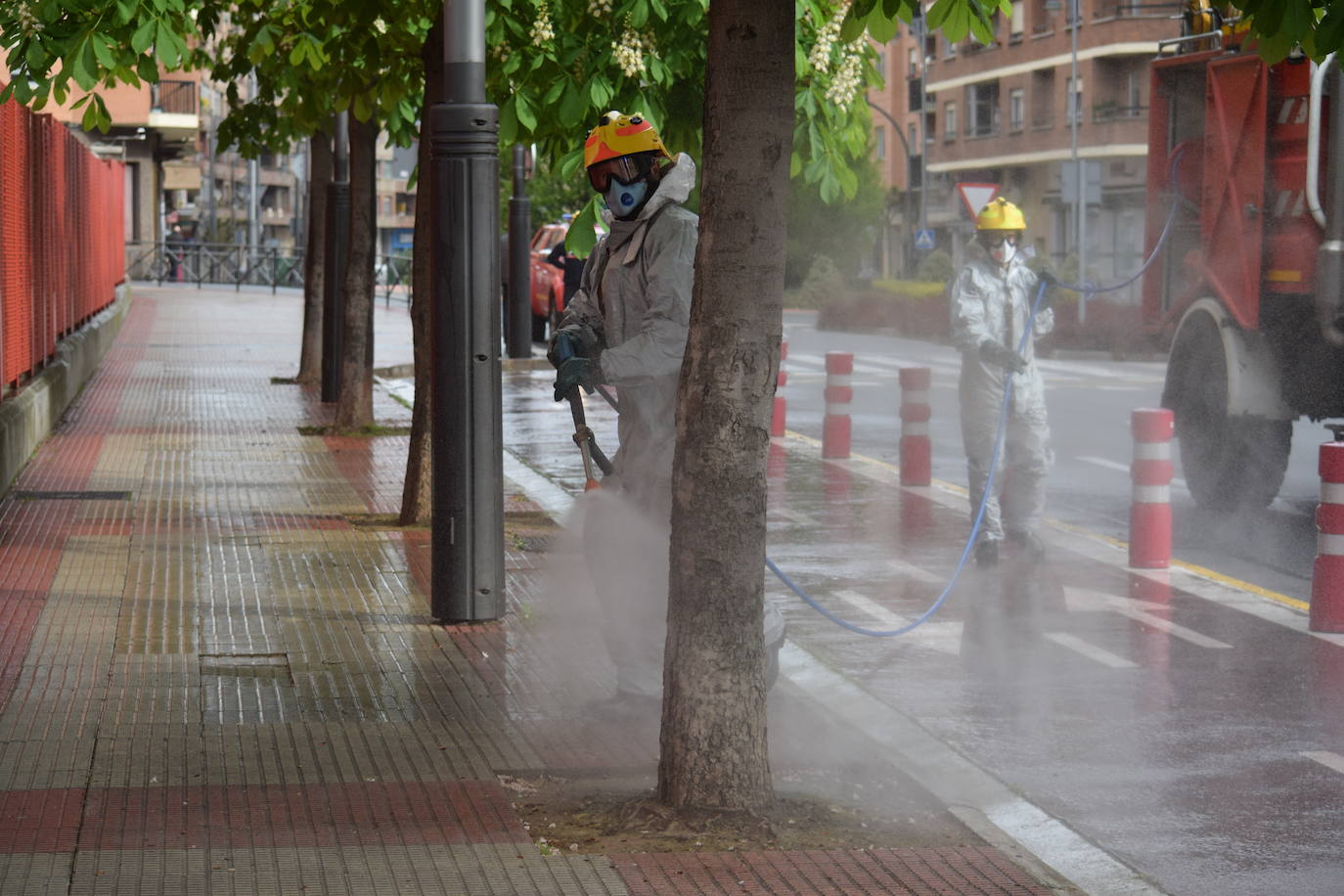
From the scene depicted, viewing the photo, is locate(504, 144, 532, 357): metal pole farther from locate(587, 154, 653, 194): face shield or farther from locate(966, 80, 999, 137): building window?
locate(966, 80, 999, 137): building window

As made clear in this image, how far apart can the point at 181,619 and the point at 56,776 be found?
272cm

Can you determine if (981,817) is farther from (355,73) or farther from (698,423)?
(355,73)

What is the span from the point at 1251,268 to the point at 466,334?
575cm

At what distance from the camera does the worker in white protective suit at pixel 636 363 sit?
21.0ft

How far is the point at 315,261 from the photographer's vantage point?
21.5 metres

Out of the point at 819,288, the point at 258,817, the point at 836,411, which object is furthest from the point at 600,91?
the point at 819,288

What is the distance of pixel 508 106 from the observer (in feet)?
31.0

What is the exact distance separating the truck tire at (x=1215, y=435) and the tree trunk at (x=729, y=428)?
737cm

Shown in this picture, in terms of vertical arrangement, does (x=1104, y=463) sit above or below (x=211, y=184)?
below

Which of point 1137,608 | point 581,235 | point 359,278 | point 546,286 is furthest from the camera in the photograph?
point 546,286

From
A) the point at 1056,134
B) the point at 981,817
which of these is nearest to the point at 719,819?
the point at 981,817

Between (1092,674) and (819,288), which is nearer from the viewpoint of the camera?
(1092,674)

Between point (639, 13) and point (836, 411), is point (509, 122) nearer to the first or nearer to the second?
point (639, 13)

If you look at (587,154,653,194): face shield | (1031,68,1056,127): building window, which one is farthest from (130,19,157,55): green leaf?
(1031,68,1056,127): building window
